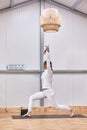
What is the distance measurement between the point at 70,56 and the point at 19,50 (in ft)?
5.73

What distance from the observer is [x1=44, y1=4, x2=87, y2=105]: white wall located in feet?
35.4

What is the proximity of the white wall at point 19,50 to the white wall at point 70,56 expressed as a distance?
542 millimetres

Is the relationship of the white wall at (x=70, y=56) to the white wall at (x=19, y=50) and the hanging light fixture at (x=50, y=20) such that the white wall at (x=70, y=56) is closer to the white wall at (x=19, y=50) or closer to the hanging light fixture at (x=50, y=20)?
the white wall at (x=19, y=50)

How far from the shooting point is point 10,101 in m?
10.5

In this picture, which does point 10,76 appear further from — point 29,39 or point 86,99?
point 86,99

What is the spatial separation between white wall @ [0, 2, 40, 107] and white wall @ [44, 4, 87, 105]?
542mm

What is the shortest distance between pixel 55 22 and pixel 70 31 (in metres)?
3.59

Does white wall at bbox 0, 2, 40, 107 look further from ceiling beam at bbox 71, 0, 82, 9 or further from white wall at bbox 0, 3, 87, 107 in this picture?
ceiling beam at bbox 71, 0, 82, 9

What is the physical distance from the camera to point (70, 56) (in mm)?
10961

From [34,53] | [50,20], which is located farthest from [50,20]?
[34,53]

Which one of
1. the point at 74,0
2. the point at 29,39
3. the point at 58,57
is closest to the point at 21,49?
the point at 29,39

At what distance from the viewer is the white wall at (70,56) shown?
1080 cm

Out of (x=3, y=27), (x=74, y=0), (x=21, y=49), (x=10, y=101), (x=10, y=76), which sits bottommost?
(x=10, y=101)

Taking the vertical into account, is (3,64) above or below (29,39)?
below
